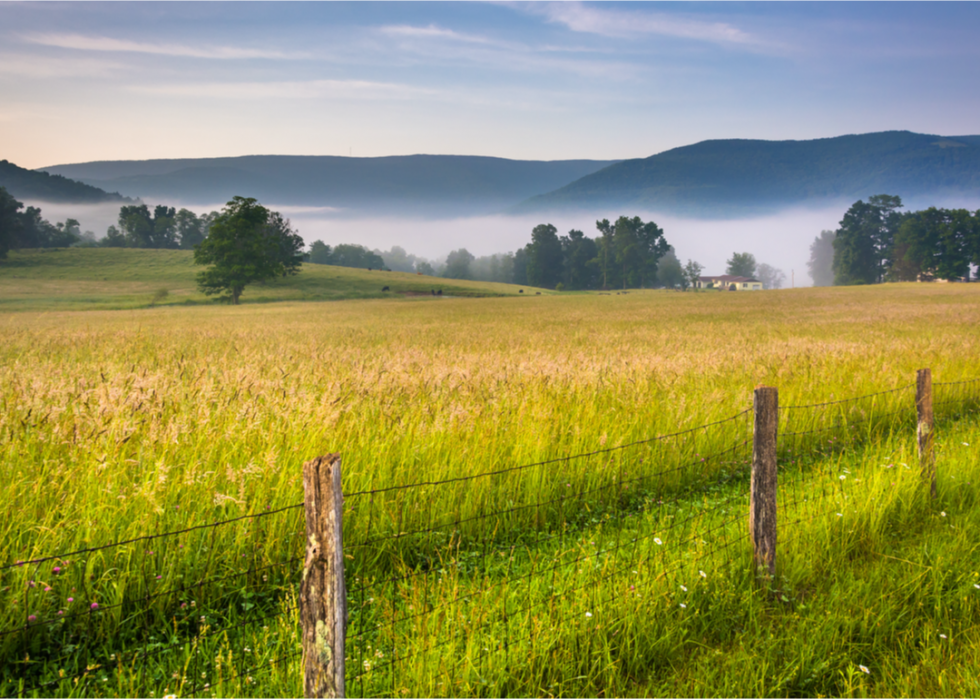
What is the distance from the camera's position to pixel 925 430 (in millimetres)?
6391

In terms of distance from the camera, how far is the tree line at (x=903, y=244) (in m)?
115

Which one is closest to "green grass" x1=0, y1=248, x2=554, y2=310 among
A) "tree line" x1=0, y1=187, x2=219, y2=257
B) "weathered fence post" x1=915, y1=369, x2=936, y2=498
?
"tree line" x1=0, y1=187, x2=219, y2=257

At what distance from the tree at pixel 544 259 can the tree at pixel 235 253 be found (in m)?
96.3

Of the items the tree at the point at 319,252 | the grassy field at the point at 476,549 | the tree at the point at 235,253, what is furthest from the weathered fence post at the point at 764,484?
the tree at the point at 319,252

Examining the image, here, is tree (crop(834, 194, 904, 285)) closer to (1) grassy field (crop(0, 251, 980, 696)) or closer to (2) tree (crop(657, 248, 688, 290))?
(2) tree (crop(657, 248, 688, 290))

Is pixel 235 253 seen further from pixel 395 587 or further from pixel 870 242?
pixel 870 242

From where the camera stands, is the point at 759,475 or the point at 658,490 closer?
the point at 759,475

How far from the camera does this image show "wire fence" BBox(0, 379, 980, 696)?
10.8ft

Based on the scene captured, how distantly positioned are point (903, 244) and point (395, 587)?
15302 cm

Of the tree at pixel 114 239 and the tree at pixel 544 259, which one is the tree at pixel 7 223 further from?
the tree at pixel 544 259

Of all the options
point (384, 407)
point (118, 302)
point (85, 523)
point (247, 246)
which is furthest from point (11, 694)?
point (247, 246)

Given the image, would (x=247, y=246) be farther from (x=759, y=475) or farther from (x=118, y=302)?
(x=759, y=475)

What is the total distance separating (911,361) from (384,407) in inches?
464

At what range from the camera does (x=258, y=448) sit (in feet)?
19.3
